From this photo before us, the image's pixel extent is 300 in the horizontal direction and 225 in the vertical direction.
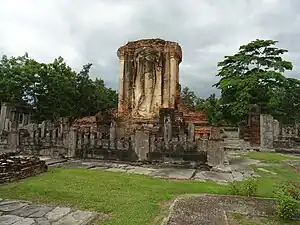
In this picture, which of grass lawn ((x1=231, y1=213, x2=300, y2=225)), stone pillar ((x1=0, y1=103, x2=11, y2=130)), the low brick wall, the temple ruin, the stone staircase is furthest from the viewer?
stone pillar ((x1=0, y1=103, x2=11, y2=130))

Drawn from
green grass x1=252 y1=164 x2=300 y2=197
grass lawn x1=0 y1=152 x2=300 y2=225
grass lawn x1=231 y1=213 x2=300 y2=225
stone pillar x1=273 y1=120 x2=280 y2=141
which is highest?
stone pillar x1=273 y1=120 x2=280 y2=141

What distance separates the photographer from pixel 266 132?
1795 centimetres

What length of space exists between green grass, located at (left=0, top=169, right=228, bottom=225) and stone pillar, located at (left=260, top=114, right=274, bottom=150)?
12.1m

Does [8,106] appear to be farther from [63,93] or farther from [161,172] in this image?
[161,172]

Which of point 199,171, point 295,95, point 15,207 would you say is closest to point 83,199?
point 15,207

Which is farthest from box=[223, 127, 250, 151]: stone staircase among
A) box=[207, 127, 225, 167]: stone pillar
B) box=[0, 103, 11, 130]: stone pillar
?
box=[0, 103, 11, 130]: stone pillar

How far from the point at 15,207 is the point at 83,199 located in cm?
112

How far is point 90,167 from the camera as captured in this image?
30.3 ft

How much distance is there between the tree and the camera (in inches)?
903

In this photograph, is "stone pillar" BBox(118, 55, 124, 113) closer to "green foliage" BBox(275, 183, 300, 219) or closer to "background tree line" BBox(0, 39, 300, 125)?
"background tree line" BBox(0, 39, 300, 125)

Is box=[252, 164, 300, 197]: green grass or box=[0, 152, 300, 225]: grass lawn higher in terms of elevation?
box=[0, 152, 300, 225]: grass lawn

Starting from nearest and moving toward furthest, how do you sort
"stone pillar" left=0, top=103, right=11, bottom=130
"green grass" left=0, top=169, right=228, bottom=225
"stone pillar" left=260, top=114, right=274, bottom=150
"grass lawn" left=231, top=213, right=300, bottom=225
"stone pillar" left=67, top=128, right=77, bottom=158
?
"grass lawn" left=231, top=213, right=300, bottom=225, "green grass" left=0, top=169, right=228, bottom=225, "stone pillar" left=67, top=128, right=77, bottom=158, "stone pillar" left=260, top=114, right=274, bottom=150, "stone pillar" left=0, top=103, right=11, bottom=130

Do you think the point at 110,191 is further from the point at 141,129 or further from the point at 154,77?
the point at 154,77

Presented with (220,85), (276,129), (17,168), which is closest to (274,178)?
(17,168)
